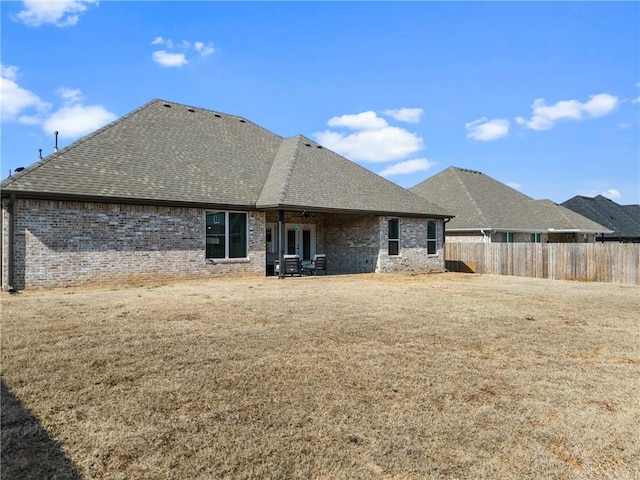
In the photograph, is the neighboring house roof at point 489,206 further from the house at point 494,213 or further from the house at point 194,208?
the house at point 194,208

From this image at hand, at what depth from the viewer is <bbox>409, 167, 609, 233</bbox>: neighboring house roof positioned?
25578 mm

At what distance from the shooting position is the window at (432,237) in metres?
21.8

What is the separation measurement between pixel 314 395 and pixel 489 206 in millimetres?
25613

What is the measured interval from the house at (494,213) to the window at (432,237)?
3966mm

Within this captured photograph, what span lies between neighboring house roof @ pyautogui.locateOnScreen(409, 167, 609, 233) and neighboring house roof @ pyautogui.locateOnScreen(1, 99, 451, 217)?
497cm

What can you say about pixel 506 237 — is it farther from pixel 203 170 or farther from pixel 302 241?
pixel 203 170

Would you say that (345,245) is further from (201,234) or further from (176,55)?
(176,55)

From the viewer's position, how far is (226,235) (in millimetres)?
16281

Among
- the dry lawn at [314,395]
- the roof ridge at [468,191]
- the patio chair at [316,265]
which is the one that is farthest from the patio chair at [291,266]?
the roof ridge at [468,191]

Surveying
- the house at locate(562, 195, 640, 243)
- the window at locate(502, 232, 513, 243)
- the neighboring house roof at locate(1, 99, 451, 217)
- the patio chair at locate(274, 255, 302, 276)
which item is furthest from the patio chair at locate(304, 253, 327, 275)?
the house at locate(562, 195, 640, 243)

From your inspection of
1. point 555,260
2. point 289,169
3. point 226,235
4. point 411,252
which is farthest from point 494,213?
point 226,235

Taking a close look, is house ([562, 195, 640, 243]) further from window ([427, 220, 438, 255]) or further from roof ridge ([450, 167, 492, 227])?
window ([427, 220, 438, 255])

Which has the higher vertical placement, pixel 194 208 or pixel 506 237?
pixel 194 208

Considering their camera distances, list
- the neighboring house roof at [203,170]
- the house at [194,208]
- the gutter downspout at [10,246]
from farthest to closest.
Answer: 1. the neighboring house roof at [203,170]
2. the house at [194,208]
3. the gutter downspout at [10,246]
